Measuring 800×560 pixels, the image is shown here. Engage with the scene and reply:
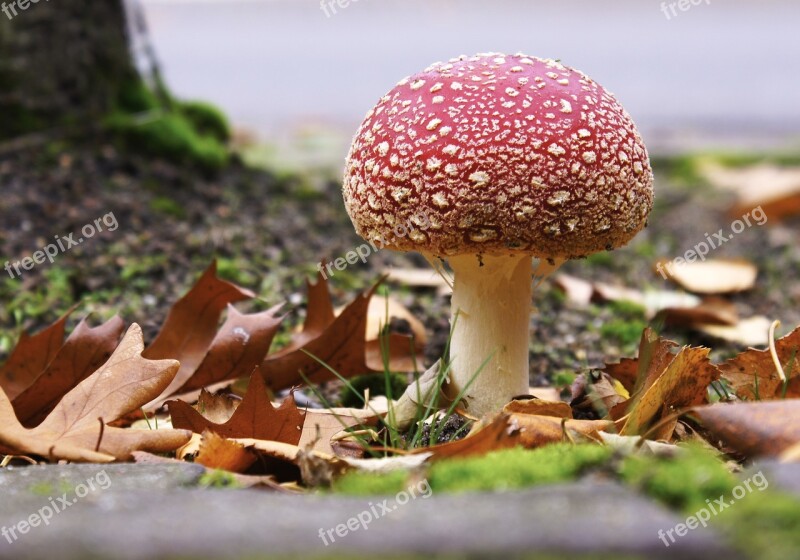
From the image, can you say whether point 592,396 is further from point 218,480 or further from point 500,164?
point 218,480

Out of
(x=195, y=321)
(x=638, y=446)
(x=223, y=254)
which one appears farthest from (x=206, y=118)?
(x=638, y=446)

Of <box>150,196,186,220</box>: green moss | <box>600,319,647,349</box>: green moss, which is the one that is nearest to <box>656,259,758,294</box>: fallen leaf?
<box>600,319,647,349</box>: green moss

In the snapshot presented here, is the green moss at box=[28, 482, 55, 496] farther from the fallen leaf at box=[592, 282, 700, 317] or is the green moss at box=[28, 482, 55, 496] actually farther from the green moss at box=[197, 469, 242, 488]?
the fallen leaf at box=[592, 282, 700, 317]

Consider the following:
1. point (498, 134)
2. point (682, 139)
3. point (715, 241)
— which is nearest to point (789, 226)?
point (715, 241)

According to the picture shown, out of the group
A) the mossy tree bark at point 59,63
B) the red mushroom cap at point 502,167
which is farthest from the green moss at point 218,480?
the mossy tree bark at point 59,63

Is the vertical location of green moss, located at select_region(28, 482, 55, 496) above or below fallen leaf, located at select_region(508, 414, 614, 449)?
above

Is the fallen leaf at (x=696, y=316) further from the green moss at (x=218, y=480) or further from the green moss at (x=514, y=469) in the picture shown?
the green moss at (x=218, y=480)
